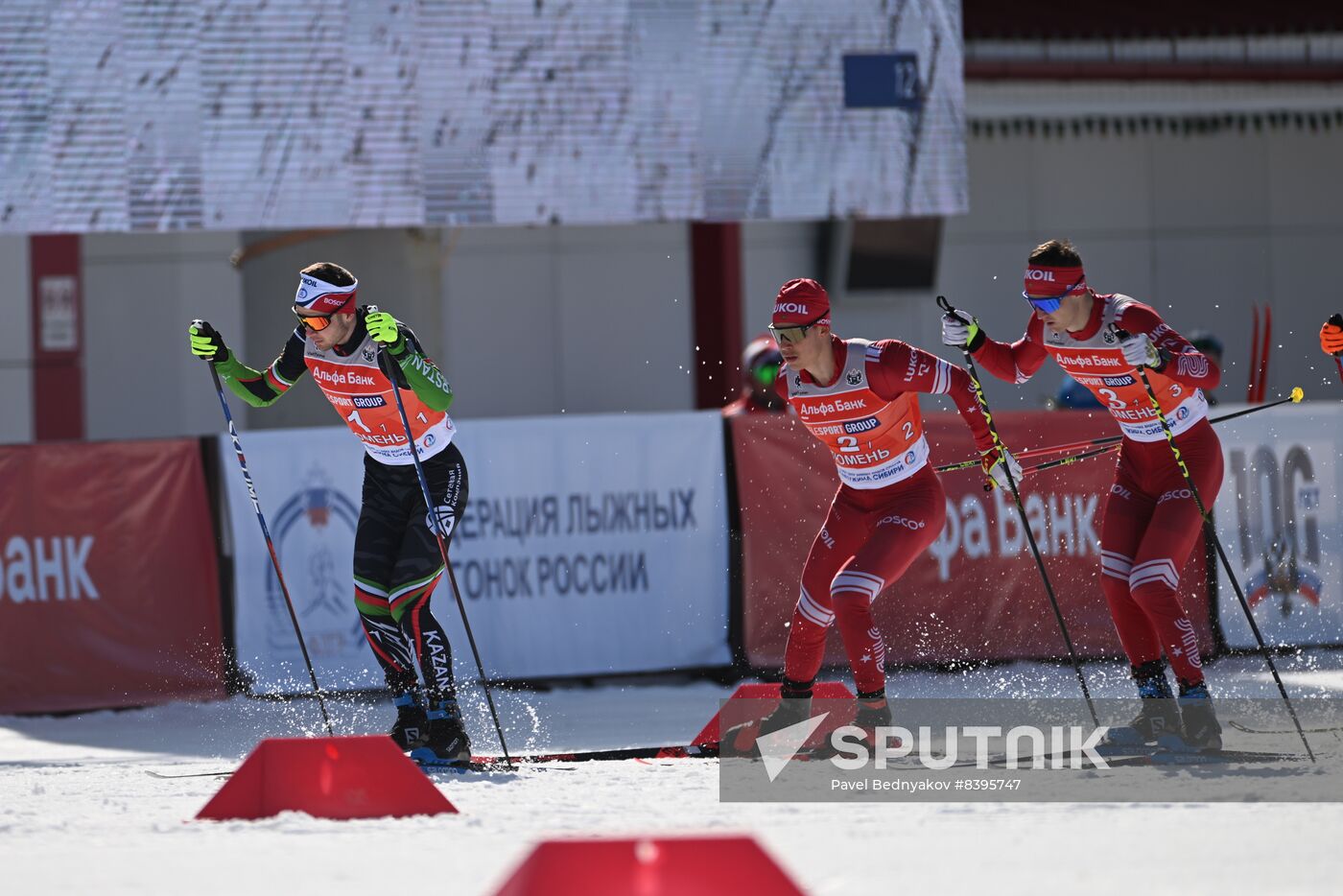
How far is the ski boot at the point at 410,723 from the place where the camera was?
7172 millimetres

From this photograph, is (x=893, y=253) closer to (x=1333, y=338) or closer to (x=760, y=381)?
(x=760, y=381)

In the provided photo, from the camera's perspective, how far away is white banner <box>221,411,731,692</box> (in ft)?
32.3

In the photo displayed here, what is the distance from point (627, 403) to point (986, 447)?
8.48 metres

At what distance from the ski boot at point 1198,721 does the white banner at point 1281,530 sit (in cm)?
397

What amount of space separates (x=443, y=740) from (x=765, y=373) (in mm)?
4541

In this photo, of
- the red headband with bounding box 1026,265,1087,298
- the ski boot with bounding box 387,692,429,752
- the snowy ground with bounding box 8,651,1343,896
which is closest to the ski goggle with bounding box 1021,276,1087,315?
the red headband with bounding box 1026,265,1087,298

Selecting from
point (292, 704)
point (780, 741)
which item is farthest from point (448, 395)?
point (292, 704)

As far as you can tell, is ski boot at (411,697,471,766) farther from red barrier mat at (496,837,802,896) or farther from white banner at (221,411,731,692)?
red barrier mat at (496,837,802,896)

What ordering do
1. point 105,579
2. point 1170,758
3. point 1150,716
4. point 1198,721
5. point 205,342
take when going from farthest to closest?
point 105,579 < point 205,342 < point 1150,716 < point 1198,721 < point 1170,758

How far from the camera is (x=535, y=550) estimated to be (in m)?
10.2

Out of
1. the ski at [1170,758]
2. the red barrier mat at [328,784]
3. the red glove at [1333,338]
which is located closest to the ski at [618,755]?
the ski at [1170,758]

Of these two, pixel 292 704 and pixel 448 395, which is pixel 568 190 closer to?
pixel 292 704

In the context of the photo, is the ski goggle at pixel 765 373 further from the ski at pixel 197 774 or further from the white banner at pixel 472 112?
the ski at pixel 197 774

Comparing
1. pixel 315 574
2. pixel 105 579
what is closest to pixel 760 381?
pixel 315 574
